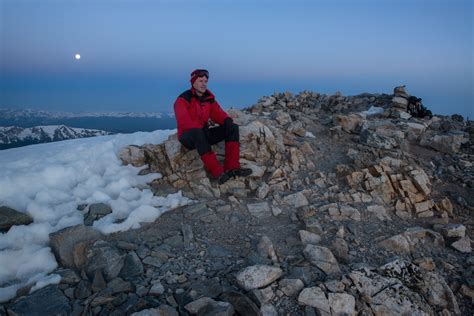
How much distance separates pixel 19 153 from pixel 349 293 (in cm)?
868

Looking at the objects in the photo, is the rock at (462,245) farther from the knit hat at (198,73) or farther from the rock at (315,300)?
the knit hat at (198,73)

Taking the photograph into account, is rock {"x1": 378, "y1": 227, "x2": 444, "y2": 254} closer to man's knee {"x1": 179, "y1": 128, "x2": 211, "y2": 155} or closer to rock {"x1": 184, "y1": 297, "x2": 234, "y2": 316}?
rock {"x1": 184, "y1": 297, "x2": 234, "y2": 316}

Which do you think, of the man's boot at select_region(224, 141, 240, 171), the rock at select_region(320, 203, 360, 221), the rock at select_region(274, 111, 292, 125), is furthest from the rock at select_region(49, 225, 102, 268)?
the rock at select_region(274, 111, 292, 125)

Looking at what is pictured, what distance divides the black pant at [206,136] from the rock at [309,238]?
2.79 metres

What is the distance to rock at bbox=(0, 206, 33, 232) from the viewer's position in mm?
5316

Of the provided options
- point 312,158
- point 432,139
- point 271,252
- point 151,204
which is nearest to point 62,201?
point 151,204

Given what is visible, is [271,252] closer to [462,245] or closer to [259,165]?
[259,165]

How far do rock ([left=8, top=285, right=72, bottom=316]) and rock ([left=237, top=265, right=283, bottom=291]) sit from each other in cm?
224

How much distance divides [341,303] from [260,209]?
2.66 m

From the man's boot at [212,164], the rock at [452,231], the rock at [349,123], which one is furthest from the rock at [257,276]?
the rock at [349,123]

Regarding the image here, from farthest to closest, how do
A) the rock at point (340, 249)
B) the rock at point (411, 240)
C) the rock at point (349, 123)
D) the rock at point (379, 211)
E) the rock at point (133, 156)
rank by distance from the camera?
the rock at point (349, 123) → the rock at point (133, 156) → the rock at point (379, 211) → the rock at point (411, 240) → the rock at point (340, 249)

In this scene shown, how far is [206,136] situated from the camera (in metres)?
7.75

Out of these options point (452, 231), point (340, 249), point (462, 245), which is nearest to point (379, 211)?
point (452, 231)

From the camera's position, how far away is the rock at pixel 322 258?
15.3ft
